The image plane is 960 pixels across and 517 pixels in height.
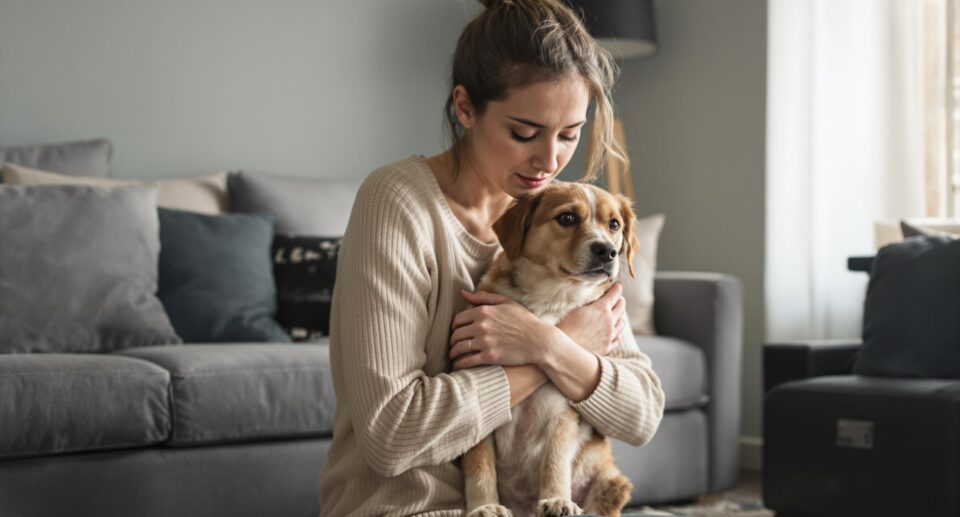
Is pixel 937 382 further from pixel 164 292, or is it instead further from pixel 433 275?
pixel 164 292

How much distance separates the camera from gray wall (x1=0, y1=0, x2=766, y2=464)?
3.49m

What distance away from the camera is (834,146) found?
4133 millimetres

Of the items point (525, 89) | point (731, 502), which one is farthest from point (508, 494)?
point (731, 502)

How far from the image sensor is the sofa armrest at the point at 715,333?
139 inches

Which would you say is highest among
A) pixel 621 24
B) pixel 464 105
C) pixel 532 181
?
pixel 621 24

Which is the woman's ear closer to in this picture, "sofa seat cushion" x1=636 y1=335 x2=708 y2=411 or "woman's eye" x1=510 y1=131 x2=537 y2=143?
"woman's eye" x1=510 y1=131 x2=537 y2=143

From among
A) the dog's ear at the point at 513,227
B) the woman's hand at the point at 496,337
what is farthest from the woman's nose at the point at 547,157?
the woman's hand at the point at 496,337

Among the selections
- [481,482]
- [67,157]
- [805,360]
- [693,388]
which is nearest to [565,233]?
[481,482]

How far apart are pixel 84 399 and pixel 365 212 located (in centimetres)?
112

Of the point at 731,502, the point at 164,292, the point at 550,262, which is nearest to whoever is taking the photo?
the point at 550,262

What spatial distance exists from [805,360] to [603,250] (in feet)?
5.47

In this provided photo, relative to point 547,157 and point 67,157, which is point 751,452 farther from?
point 547,157

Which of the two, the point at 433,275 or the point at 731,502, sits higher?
the point at 433,275

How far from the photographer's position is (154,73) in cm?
366
